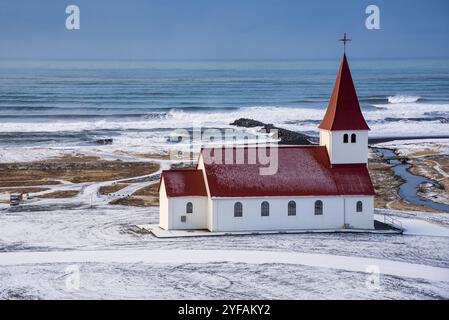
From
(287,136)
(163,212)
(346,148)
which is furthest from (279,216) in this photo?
(287,136)

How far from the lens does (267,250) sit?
40.8 m

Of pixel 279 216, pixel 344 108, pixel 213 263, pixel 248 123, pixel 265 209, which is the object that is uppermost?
pixel 344 108

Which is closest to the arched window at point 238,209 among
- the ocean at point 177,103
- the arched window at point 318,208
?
the arched window at point 318,208

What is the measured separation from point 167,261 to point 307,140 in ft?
136

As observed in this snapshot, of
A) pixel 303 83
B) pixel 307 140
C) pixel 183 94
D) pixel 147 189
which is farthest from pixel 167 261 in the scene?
pixel 303 83

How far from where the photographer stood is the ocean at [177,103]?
91.6 metres

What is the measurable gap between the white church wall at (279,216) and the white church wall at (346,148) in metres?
2.29

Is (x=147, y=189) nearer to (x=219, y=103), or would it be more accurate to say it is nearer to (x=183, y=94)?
(x=219, y=103)

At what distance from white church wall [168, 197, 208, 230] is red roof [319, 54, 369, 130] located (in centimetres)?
669

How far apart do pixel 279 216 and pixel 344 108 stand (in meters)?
5.95

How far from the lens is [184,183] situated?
45.3 meters

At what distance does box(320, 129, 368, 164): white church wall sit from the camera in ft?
153

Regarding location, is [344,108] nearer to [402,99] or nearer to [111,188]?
[111,188]

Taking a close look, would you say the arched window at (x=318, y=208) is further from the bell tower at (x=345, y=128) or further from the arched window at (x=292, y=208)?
the bell tower at (x=345, y=128)
